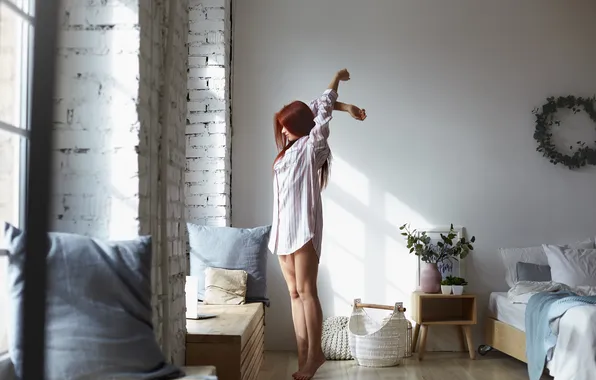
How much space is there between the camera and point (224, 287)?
4543mm

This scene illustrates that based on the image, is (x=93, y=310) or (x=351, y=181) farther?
(x=351, y=181)

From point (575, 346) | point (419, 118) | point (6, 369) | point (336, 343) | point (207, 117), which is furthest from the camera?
point (419, 118)

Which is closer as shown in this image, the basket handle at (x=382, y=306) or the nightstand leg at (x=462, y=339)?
the basket handle at (x=382, y=306)

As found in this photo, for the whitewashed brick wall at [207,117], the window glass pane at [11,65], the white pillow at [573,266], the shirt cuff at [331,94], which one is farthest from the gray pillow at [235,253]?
the window glass pane at [11,65]

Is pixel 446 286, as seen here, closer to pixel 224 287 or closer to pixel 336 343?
pixel 336 343

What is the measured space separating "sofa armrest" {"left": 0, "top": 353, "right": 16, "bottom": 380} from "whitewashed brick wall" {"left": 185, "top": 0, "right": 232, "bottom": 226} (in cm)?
335

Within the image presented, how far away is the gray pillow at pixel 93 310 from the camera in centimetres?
199

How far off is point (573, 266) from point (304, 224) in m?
2.35

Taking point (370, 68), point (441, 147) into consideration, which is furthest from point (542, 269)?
point (370, 68)

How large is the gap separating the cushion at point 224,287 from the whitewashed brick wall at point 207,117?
83 centimetres

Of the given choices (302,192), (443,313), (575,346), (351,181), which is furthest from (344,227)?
(575,346)

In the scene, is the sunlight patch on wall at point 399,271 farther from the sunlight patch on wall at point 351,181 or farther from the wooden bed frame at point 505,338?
the wooden bed frame at point 505,338

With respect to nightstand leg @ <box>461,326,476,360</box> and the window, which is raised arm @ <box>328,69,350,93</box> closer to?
nightstand leg @ <box>461,326,476,360</box>

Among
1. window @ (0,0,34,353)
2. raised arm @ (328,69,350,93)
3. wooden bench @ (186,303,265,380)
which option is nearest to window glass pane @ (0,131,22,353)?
window @ (0,0,34,353)
